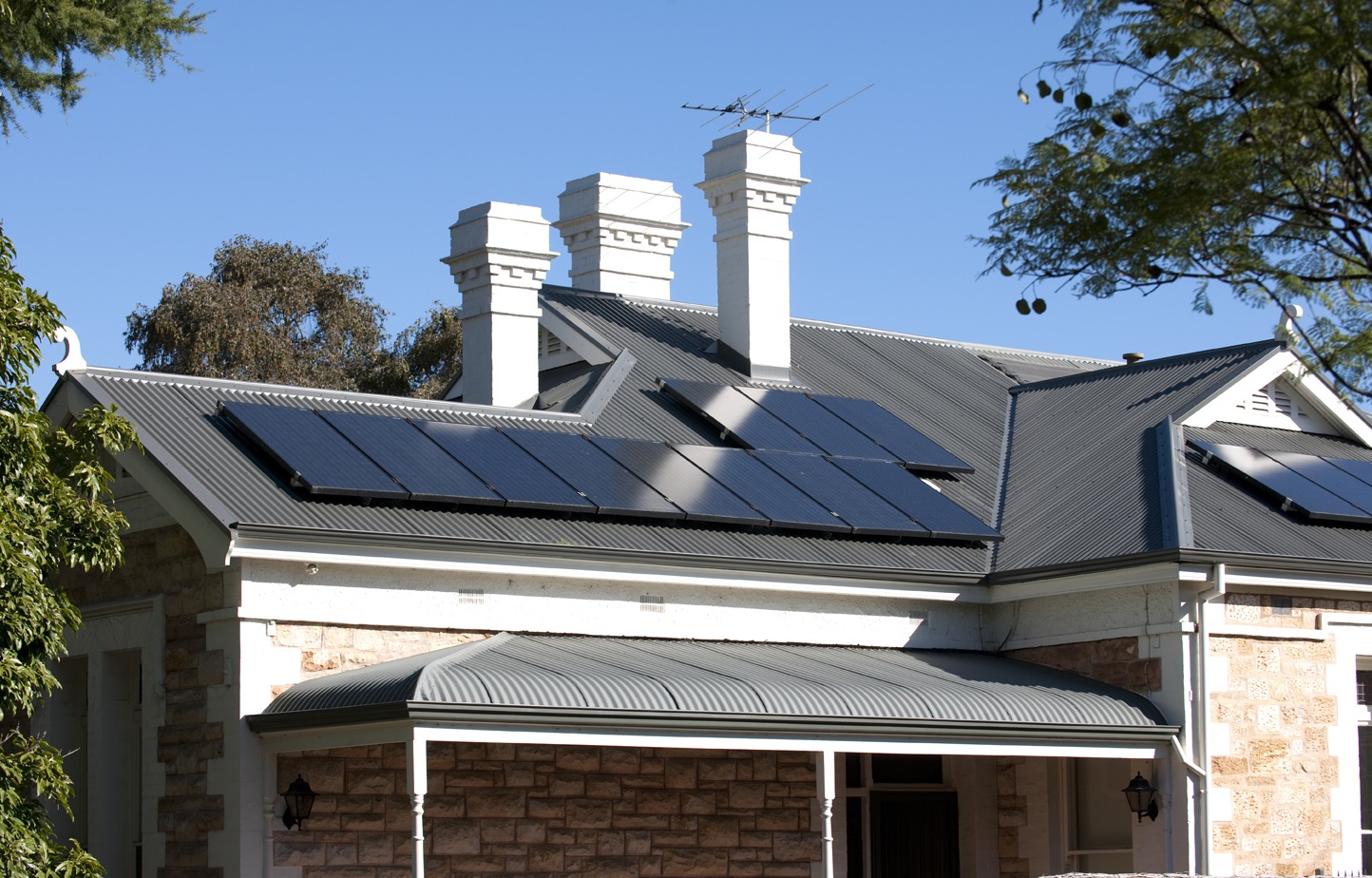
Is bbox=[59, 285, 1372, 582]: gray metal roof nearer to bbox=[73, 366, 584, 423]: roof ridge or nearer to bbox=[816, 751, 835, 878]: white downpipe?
bbox=[73, 366, 584, 423]: roof ridge

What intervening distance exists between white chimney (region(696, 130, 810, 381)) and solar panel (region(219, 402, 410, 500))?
6.54m

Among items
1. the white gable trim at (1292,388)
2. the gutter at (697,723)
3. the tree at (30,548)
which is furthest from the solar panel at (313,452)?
the white gable trim at (1292,388)

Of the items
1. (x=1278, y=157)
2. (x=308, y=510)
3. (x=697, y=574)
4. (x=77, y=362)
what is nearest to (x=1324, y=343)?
(x=1278, y=157)

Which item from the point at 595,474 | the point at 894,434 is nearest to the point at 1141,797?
the point at 894,434

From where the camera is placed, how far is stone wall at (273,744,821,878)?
15.5m

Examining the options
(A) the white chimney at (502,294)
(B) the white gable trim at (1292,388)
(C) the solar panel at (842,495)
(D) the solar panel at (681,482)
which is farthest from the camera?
(A) the white chimney at (502,294)

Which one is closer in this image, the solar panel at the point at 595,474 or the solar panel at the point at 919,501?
the solar panel at the point at 595,474

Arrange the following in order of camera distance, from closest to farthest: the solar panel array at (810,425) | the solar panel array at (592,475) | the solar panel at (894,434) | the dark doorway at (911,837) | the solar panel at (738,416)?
the solar panel array at (592,475) → the dark doorway at (911,837) → the solar panel at (738,416) → the solar panel array at (810,425) → the solar panel at (894,434)

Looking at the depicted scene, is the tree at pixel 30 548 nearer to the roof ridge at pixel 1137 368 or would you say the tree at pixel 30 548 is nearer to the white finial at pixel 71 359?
the white finial at pixel 71 359

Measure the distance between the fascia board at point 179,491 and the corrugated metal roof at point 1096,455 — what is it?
25.4ft

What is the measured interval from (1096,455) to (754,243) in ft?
15.7

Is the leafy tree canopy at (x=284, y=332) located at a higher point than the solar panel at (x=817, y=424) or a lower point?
higher

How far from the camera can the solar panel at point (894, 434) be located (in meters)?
20.9

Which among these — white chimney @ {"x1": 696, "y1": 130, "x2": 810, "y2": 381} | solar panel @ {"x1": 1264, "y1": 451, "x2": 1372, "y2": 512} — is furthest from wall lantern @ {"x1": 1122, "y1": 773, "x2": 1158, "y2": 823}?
white chimney @ {"x1": 696, "y1": 130, "x2": 810, "y2": 381}
